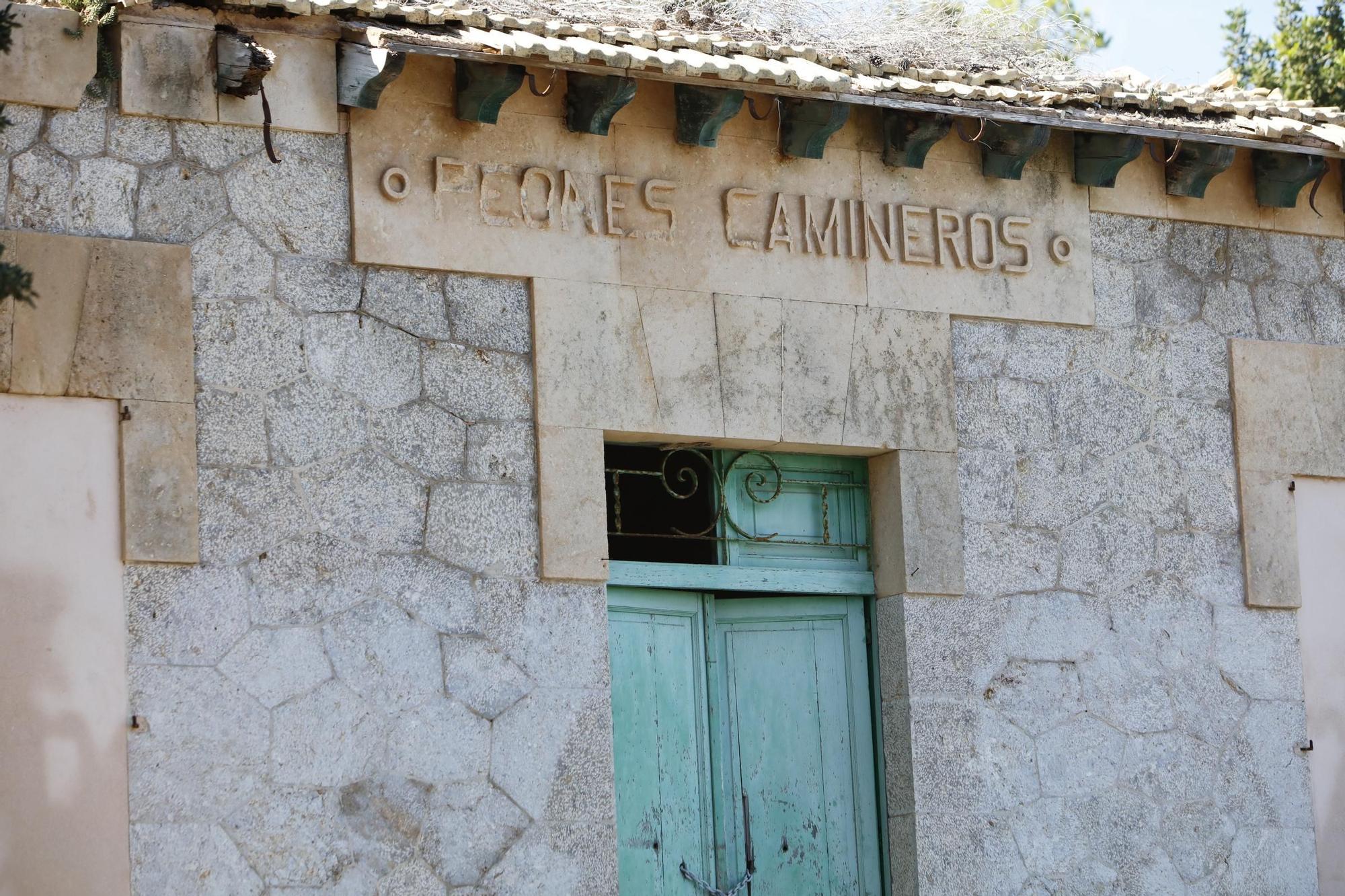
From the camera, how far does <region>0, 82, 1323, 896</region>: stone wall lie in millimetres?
6598

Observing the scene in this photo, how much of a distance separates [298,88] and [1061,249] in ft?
10.8

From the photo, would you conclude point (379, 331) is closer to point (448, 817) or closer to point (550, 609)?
point (550, 609)

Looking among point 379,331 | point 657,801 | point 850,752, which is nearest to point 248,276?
point 379,331

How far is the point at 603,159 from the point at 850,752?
254cm

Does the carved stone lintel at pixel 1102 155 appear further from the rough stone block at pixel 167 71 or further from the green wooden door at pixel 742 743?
the rough stone block at pixel 167 71

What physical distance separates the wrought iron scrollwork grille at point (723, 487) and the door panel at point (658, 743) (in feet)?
0.98

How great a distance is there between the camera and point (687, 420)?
7.52m

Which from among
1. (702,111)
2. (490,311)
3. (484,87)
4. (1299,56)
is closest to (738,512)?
(490,311)

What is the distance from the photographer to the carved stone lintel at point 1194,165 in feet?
27.5

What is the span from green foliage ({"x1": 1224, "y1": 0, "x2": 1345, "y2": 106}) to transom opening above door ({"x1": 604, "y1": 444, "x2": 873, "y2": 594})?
802 cm

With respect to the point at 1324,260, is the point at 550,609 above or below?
below

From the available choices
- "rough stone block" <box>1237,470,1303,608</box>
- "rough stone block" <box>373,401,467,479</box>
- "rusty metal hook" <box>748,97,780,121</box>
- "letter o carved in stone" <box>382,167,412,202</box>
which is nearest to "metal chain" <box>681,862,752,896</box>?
"rough stone block" <box>373,401,467,479</box>

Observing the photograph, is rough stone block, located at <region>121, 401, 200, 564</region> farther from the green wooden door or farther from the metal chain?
the metal chain

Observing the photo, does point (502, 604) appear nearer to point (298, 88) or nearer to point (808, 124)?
point (298, 88)
